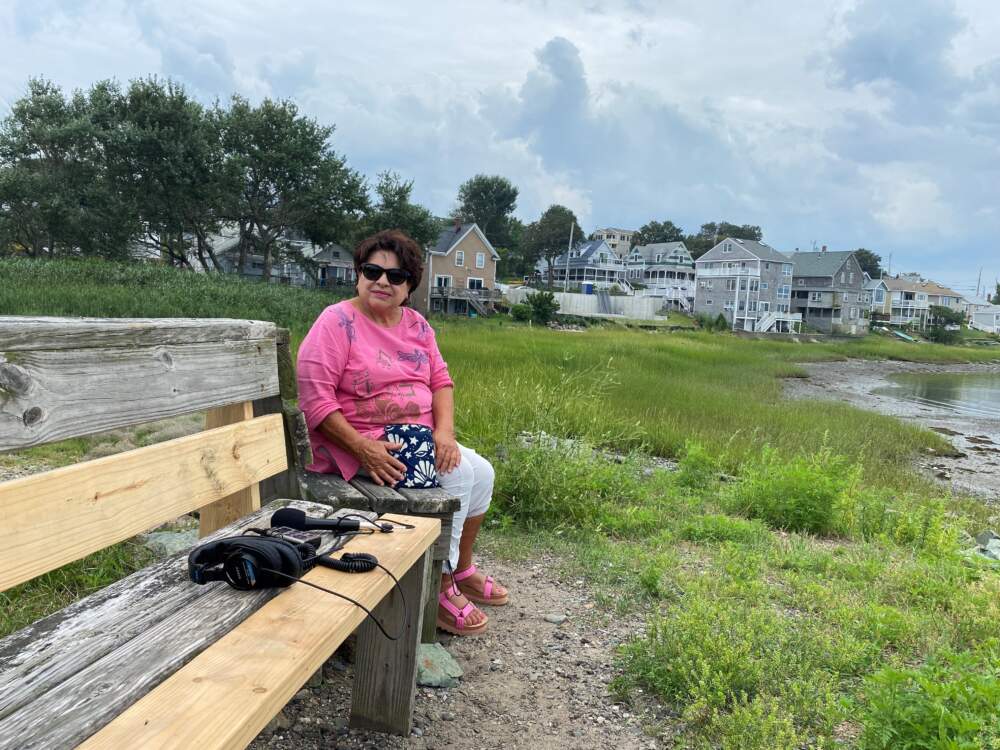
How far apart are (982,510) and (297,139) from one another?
1382 inches

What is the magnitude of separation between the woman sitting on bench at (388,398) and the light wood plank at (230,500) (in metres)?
0.42

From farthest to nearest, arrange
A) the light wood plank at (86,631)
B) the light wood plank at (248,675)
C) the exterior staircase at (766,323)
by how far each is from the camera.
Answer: the exterior staircase at (766,323) → the light wood plank at (86,631) → the light wood plank at (248,675)

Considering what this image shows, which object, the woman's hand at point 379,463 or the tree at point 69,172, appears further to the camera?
the tree at point 69,172

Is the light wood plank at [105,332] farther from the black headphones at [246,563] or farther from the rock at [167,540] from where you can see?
the rock at [167,540]

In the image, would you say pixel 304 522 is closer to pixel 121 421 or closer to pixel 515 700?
pixel 121 421

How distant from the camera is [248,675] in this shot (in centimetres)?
136

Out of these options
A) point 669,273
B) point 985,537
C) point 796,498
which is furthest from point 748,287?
point 796,498

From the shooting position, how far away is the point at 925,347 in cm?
5625

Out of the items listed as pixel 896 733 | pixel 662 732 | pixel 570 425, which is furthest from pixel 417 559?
pixel 570 425

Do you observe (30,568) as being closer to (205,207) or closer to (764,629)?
(764,629)

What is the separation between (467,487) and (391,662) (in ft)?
2.77

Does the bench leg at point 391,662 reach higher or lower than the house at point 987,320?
higher

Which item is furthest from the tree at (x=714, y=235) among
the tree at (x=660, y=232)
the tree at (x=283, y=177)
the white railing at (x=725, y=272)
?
the tree at (x=283, y=177)

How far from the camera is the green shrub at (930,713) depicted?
6.82ft
